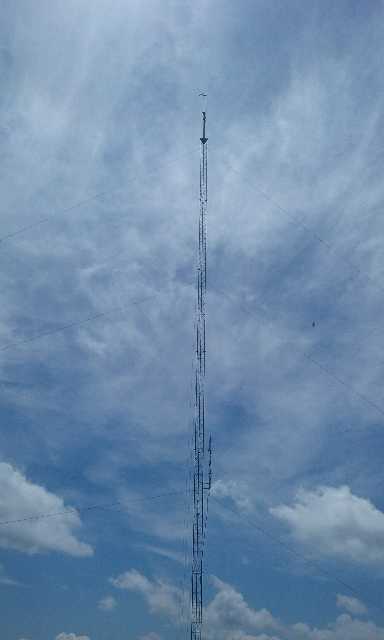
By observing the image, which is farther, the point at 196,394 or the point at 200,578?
the point at 196,394

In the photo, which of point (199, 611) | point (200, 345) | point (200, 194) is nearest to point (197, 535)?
point (199, 611)

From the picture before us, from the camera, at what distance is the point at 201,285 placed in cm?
5494

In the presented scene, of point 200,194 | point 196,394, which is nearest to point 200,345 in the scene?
point 196,394

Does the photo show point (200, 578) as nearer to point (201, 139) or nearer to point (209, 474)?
point (209, 474)

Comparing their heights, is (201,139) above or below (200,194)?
above

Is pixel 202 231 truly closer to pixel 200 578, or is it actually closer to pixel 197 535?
pixel 197 535

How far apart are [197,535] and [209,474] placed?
7210 mm

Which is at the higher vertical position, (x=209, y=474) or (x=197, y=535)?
(x=209, y=474)

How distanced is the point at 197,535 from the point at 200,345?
22.4m

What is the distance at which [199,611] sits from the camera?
4881cm

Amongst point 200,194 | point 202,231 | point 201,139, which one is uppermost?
point 201,139

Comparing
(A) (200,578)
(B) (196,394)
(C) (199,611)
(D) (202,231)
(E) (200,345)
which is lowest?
(C) (199,611)

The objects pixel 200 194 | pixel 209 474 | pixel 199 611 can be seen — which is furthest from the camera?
pixel 200 194

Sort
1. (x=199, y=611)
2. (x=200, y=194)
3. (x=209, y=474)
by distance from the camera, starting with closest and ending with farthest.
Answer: (x=199, y=611)
(x=209, y=474)
(x=200, y=194)
